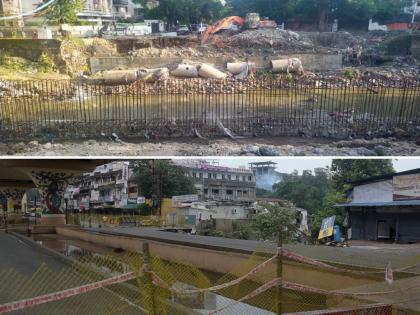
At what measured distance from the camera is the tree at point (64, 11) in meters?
7.29

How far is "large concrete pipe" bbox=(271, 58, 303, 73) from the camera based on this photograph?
9.09m

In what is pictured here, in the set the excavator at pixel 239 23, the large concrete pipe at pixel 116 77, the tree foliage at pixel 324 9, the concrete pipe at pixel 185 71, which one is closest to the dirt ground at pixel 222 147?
the excavator at pixel 239 23

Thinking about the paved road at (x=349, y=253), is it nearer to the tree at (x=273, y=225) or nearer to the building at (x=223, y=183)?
the tree at (x=273, y=225)

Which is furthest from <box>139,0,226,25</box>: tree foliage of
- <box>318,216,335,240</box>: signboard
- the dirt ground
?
<box>318,216,335,240</box>: signboard

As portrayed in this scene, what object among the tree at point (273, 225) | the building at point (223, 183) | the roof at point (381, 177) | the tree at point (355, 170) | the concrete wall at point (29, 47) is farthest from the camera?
the building at point (223, 183)

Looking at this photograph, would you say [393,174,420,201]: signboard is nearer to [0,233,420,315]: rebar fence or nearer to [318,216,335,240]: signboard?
[318,216,335,240]: signboard

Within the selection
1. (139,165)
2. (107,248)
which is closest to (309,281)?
(107,248)

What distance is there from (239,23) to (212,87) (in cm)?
237

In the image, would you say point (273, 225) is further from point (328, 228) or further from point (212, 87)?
point (212, 87)

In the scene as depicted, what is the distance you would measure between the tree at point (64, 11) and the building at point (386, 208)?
9.05m

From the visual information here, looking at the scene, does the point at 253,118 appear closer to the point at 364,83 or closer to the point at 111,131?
the point at 111,131

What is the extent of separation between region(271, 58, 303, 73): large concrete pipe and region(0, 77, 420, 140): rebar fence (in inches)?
14.4

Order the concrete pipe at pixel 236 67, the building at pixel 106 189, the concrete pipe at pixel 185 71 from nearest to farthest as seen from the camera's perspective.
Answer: the concrete pipe at pixel 185 71 < the concrete pipe at pixel 236 67 < the building at pixel 106 189

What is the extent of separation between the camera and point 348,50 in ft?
28.2
